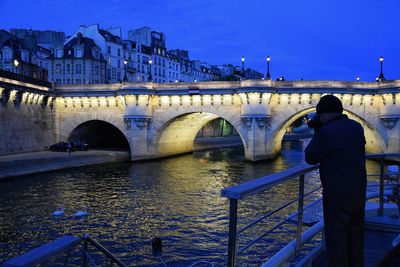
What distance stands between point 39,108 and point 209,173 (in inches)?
796

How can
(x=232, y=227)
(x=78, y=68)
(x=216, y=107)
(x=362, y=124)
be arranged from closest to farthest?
(x=232, y=227), (x=362, y=124), (x=216, y=107), (x=78, y=68)

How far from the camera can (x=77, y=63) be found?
6325cm

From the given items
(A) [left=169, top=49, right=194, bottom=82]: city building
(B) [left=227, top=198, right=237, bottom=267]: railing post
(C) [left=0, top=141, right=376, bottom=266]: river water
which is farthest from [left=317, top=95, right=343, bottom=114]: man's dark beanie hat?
(A) [left=169, top=49, right=194, bottom=82]: city building

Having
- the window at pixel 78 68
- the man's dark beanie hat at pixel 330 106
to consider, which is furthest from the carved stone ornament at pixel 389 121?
the window at pixel 78 68

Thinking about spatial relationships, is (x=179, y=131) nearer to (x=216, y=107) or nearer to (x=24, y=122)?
(x=216, y=107)

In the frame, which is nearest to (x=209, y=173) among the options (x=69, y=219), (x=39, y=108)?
(x=69, y=219)

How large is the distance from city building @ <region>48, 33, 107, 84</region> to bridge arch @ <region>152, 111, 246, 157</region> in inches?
918

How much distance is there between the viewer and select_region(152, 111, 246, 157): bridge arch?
4012cm

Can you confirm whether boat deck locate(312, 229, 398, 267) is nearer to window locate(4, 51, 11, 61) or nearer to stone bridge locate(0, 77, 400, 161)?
stone bridge locate(0, 77, 400, 161)

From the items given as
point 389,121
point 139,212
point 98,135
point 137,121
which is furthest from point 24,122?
point 389,121

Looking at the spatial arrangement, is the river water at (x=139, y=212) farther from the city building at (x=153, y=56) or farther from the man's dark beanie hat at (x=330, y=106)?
the city building at (x=153, y=56)

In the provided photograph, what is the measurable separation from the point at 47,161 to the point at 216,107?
16.7 m

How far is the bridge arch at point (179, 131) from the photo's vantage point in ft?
132

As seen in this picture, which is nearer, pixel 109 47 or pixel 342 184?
pixel 342 184
